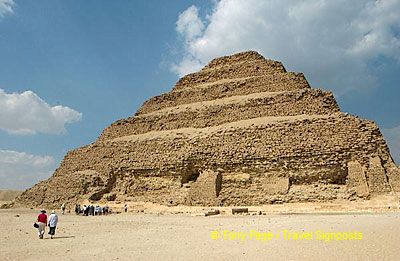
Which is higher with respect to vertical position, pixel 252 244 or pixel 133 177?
pixel 133 177

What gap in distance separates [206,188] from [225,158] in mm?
2282

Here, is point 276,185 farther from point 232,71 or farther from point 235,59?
point 235,59

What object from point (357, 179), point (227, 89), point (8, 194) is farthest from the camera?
point (8, 194)

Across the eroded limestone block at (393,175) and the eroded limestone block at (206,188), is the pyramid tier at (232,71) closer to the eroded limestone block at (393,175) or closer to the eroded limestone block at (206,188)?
the eroded limestone block at (206,188)

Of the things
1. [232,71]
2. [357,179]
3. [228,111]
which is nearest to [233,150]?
[228,111]

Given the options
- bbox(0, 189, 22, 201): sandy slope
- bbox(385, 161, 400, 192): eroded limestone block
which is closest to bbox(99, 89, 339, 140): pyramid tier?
bbox(385, 161, 400, 192): eroded limestone block

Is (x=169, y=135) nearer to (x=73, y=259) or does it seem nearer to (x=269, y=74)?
(x=269, y=74)

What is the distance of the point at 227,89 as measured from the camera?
3191 cm

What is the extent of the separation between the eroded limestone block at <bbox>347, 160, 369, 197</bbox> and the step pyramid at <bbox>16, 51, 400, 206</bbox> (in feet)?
0.17

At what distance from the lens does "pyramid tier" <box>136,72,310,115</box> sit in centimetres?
2944

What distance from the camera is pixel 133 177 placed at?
1144 inches

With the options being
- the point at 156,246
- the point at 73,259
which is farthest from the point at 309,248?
the point at 73,259

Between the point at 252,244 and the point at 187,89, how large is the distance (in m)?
26.9

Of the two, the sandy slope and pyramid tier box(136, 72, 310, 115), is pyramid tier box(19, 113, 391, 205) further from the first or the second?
the sandy slope
